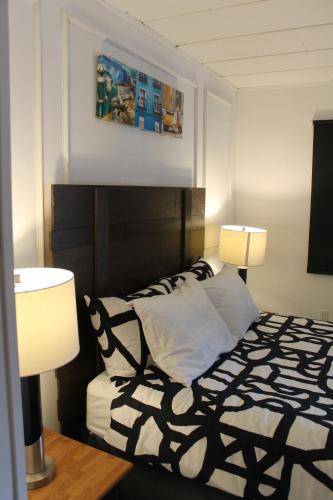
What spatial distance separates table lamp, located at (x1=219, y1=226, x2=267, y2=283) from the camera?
10.4 feet

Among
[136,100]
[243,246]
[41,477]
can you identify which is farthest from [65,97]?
[243,246]

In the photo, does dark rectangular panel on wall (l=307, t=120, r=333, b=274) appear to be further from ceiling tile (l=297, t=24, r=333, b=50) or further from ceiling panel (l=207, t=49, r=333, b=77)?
ceiling tile (l=297, t=24, r=333, b=50)

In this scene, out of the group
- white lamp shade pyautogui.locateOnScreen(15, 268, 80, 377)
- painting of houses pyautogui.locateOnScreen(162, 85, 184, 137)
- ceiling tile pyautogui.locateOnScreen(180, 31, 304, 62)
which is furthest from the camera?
painting of houses pyautogui.locateOnScreen(162, 85, 184, 137)

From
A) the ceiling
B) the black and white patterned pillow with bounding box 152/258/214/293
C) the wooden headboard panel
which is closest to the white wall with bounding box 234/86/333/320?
the ceiling

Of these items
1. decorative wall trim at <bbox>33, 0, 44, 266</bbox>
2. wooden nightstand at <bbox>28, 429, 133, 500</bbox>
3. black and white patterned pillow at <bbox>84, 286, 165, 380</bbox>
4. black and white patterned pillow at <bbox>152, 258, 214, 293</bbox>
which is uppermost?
decorative wall trim at <bbox>33, 0, 44, 266</bbox>

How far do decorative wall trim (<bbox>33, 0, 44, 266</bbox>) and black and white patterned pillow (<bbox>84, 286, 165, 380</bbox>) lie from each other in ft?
1.13

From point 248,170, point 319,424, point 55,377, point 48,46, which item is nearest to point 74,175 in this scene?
point 48,46

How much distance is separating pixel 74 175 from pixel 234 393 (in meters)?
1.20

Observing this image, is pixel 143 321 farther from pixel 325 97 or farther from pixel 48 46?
pixel 325 97

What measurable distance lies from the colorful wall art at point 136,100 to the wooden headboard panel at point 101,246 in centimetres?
38

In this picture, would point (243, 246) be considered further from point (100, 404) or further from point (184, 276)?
point (100, 404)

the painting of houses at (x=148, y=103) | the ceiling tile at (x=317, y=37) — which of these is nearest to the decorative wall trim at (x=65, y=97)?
the painting of houses at (x=148, y=103)

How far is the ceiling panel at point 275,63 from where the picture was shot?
283 cm

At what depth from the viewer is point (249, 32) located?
2.43 m
